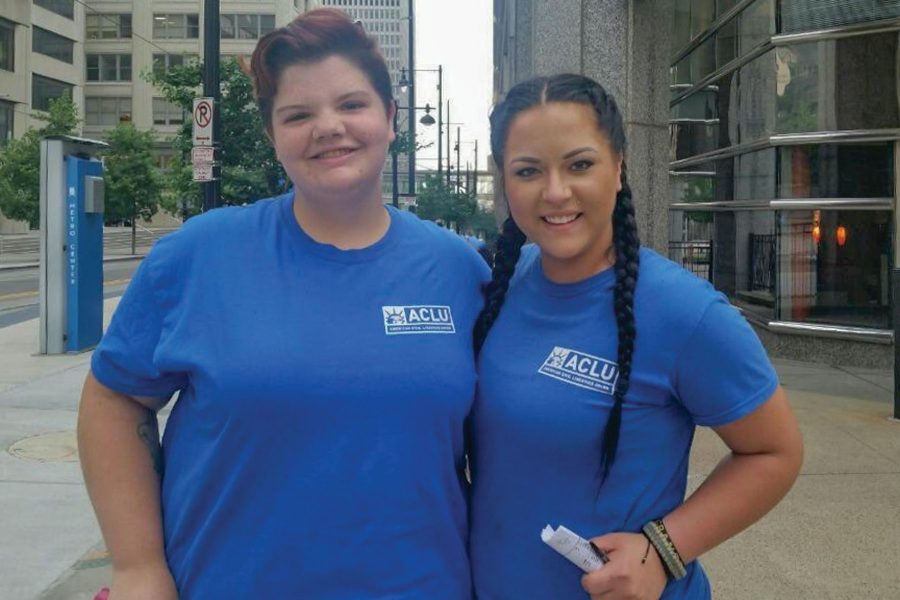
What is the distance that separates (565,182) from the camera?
198 centimetres

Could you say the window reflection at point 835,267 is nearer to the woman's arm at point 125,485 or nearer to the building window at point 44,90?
the woman's arm at point 125,485

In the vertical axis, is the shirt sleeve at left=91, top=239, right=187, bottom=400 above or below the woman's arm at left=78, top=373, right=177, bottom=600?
above

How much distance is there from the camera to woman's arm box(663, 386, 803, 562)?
6.21 ft

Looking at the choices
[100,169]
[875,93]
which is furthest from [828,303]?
[100,169]

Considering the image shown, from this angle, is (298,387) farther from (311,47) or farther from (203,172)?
(203,172)

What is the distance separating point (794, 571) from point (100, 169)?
10.3 meters

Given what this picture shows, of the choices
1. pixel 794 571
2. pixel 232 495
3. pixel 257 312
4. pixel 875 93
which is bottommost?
pixel 794 571

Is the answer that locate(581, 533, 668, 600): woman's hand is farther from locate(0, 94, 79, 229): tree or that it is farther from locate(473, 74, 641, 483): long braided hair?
locate(0, 94, 79, 229): tree

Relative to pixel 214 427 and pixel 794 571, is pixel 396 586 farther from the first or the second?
pixel 794 571

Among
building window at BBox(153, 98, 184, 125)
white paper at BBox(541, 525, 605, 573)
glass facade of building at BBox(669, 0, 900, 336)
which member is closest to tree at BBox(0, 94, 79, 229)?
building window at BBox(153, 98, 184, 125)

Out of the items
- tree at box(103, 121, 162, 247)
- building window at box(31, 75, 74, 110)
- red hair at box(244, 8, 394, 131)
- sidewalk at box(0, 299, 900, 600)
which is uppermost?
building window at box(31, 75, 74, 110)

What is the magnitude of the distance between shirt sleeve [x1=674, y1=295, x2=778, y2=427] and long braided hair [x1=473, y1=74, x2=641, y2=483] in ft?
0.37

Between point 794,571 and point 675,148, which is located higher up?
point 675,148

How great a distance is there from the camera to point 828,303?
11797 millimetres
